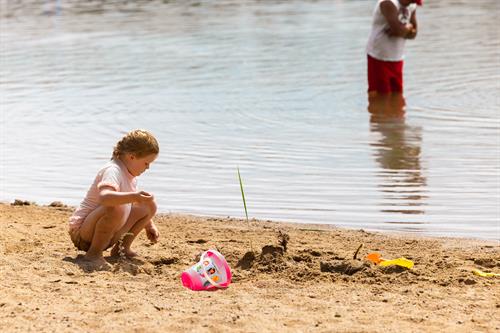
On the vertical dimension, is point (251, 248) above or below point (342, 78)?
above

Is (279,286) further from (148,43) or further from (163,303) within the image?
(148,43)

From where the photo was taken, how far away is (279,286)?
20.1ft

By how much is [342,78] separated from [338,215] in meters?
7.41

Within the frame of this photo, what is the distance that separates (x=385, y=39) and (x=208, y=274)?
7.19 m

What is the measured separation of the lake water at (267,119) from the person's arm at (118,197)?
205 cm

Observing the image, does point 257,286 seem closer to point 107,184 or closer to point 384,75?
point 107,184

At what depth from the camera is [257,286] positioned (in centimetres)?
613

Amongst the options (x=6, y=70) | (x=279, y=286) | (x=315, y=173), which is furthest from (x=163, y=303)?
(x=6, y=70)

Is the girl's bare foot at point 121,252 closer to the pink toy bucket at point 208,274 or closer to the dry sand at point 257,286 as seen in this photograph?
the dry sand at point 257,286

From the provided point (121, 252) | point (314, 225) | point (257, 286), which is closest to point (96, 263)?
point (121, 252)

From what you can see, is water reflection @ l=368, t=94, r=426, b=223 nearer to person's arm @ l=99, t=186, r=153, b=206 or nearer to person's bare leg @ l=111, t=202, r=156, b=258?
person's bare leg @ l=111, t=202, r=156, b=258

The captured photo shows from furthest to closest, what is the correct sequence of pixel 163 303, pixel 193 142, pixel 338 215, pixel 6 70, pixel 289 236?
pixel 6 70 → pixel 193 142 → pixel 338 215 → pixel 289 236 → pixel 163 303

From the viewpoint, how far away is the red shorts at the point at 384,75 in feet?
42.7

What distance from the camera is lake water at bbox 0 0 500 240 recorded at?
8.78 m
